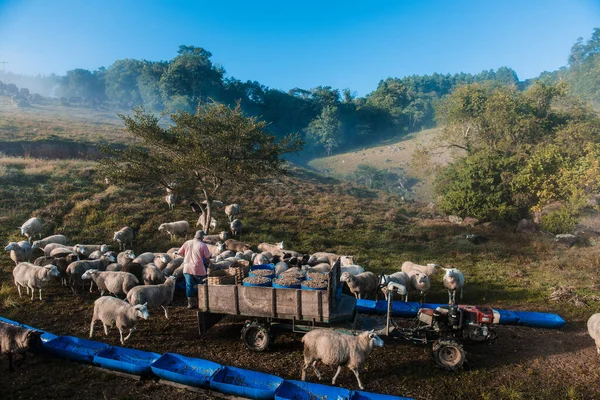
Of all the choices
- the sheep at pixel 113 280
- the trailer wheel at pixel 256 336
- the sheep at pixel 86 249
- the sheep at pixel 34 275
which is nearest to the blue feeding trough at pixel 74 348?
the sheep at pixel 113 280

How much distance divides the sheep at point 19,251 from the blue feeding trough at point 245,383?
12025mm

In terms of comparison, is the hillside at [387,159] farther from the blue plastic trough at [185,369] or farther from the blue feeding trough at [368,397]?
the blue plastic trough at [185,369]

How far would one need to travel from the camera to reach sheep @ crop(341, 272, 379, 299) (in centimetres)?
1162

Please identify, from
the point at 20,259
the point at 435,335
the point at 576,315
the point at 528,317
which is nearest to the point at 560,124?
the point at 576,315

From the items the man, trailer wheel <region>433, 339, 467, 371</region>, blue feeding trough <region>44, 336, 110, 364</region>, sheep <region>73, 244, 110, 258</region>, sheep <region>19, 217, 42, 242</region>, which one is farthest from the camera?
sheep <region>19, 217, 42, 242</region>

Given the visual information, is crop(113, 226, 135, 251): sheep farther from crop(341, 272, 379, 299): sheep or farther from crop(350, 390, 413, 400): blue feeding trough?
crop(350, 390, 413, 400): blue feeding trough

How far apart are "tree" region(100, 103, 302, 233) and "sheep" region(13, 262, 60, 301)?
6083 mm

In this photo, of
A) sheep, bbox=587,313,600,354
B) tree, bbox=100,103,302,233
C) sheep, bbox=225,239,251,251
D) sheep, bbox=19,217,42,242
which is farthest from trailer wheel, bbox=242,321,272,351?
sheep, bbox=19,217,42,242

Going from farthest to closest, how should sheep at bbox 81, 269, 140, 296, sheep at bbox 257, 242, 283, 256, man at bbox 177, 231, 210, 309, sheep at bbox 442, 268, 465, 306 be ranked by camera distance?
sheep at bbox 257, 242, 283, 256 → sheep at bbox 442, 268, 465, 306 → sheep at bbox 81, 269, 140, 296 → man at bbox 177, 231, 210, 309

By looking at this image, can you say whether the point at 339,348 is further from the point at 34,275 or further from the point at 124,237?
the point at 124,237

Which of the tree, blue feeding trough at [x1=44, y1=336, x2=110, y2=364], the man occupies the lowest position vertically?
blue feeding trough at [x1=44, y1=336, x2=110, y2=364]

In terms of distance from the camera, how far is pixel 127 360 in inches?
319

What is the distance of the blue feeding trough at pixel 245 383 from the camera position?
265 inches

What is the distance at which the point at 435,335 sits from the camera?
8.48 meters
